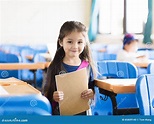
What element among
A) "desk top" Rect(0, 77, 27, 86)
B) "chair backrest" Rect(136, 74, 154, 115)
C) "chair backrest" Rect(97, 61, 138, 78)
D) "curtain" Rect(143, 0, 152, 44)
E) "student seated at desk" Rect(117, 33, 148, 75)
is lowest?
"chair backrest" Rect(136, 74, 154, 115)

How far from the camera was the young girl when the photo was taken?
0.80 m

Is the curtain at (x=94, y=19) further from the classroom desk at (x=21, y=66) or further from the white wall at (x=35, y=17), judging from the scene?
the classroom desk at (x=21, y=66)

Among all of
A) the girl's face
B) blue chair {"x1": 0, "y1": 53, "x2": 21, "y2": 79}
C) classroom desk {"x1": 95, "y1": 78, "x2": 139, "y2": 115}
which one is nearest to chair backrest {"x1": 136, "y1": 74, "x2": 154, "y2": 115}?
classroom desk {"x1": 95, "y1": 78, "x2": 139, "y2": 115}

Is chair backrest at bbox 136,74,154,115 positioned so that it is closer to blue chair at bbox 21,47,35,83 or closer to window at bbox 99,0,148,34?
window at bbox 99,0,148,34

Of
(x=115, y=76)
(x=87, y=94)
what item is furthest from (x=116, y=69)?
(x=87, y=94)

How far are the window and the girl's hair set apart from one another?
1.7 inches

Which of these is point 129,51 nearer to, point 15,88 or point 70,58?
point 70,58

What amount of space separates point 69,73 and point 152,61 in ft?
0.58

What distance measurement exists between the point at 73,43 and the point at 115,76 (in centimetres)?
16

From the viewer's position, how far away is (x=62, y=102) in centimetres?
82

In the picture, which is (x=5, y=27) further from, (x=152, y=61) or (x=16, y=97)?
(x=152, y=61)

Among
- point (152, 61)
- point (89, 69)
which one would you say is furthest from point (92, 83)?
point (152, 61)

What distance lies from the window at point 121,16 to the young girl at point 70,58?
4 centimetres

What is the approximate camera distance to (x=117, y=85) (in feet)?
2.81
